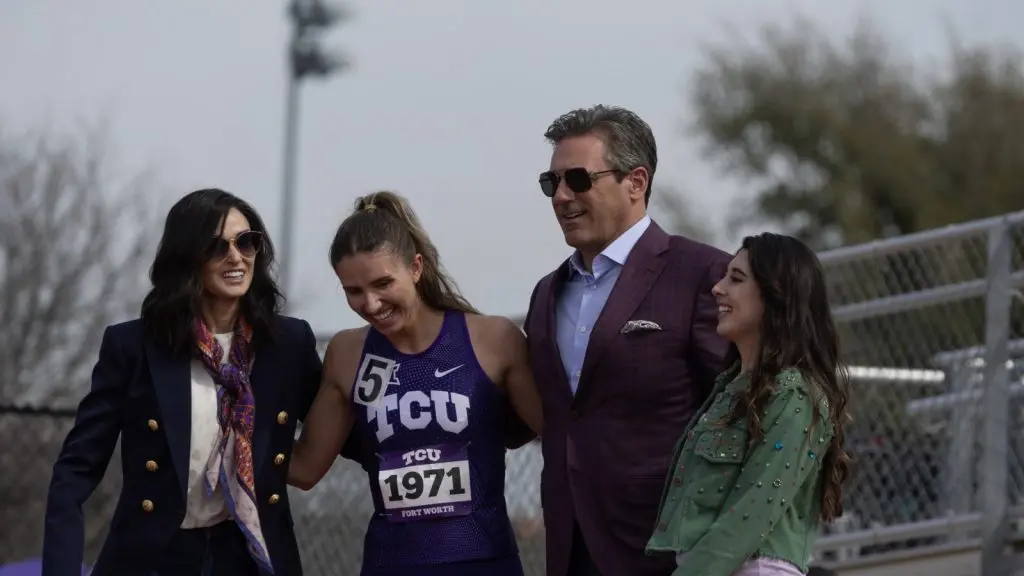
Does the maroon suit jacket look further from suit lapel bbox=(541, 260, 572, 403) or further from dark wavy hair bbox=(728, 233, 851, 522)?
dark wavy hair bbox=(728, 233, 851, 522)

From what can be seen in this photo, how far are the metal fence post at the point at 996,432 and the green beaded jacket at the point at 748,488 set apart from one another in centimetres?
336

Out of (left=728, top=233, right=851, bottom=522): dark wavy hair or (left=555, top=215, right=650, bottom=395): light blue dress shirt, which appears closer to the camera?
(left=728, top=233, right=851, bottom=522): dark wavy hair

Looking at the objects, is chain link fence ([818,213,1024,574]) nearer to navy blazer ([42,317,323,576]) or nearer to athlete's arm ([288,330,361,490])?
athlete's arm ([288,330,361,490])

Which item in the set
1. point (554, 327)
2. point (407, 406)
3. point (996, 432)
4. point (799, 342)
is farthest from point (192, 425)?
point (996, 432)

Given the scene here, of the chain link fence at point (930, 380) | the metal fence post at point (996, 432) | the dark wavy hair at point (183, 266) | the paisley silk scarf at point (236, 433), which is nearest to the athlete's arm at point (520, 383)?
the paisley silk scarf at point (236, 433)

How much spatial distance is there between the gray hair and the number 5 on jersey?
2.46 feet

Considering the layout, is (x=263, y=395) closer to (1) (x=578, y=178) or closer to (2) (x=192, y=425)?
(2) (x=192, y=425)

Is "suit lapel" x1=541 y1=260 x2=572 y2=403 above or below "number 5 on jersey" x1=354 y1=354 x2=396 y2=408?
above

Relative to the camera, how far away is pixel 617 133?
500 centimetres

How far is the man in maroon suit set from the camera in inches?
188

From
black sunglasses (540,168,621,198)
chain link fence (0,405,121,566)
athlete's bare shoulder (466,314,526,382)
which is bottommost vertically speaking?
chain link fence (0,405,121,566)

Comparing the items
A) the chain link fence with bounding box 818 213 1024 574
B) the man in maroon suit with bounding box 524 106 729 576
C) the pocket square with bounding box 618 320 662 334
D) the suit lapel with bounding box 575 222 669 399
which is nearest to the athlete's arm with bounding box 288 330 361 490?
the man in maroon suit with bounding box 524 106 729 576

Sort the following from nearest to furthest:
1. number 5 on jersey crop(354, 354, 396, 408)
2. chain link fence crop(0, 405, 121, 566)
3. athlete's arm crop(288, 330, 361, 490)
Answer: number 5 on jersey crop(354, 354, 396, 408) → athlete's arm crop(288, 330, 361, 490) → chain link fence crop(0, 405, 121, 566)

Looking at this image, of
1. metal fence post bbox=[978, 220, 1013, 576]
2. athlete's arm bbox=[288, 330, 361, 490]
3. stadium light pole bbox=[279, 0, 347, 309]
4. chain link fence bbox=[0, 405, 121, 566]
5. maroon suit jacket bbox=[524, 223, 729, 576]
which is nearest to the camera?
maroon suit jacket bbox=[524, 223, 729, 576]
